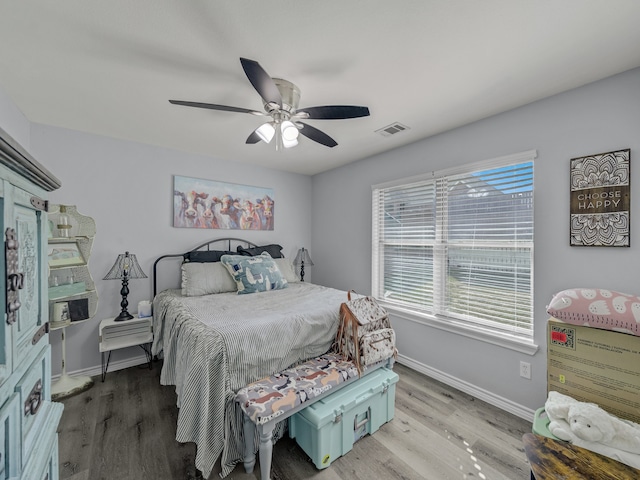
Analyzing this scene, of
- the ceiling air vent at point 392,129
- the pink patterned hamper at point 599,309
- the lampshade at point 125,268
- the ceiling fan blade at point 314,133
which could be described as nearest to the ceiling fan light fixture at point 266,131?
the ceiling fan blade at point 314,133

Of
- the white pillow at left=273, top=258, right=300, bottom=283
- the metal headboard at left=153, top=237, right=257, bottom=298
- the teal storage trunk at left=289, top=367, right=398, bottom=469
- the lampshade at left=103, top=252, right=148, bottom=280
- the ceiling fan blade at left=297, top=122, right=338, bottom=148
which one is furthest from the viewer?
the white pillow at left=273, top=258, right=300, bottom=283

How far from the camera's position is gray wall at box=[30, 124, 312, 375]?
2672 mm

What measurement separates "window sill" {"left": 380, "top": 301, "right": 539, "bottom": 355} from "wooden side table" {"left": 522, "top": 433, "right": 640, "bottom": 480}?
1.09 meters

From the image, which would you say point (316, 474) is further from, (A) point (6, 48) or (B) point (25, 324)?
(A) point (6, 48)

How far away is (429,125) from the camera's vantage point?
2.56 meters

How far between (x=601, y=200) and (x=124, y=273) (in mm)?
4058

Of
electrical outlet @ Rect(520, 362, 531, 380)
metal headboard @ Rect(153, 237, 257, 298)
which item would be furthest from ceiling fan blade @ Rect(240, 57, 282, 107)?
electrical outlet @ Rect(520, 362, 531, 380)

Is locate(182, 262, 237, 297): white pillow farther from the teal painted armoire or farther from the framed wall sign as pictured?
the framed wall sign

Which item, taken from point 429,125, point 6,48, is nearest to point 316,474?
point 429,125

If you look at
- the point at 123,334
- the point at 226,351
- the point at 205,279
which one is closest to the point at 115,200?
the point at 205,279

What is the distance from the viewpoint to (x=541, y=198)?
2.09 m

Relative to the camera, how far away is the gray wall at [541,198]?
1.77m

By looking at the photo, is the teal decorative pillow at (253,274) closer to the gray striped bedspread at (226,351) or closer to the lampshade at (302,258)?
the gray striped bedspread at (226,351)

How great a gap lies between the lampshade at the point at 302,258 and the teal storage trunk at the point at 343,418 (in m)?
2.36
